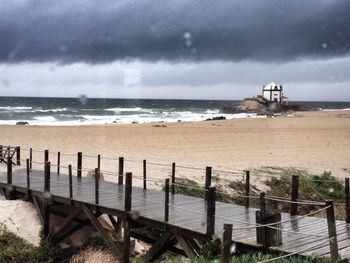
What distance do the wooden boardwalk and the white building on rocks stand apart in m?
92.5

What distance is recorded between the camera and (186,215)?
12.2 meters

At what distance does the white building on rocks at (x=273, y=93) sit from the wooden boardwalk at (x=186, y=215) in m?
92.5

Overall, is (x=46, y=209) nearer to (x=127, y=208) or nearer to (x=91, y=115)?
(x=127, y=208)

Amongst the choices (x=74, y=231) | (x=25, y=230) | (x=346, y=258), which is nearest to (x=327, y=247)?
(x=346, y=258)

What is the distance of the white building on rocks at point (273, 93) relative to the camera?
105438 millimetres

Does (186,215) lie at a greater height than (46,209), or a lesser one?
greater

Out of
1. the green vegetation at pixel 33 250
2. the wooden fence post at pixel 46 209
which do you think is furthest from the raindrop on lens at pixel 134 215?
the wooden fence post at pixel 46 209

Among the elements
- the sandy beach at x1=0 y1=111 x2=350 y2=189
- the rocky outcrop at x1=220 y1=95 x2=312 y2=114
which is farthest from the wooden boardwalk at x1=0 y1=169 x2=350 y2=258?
the rocky outcrop at x1=220 y1=95 x2=312 y2=114

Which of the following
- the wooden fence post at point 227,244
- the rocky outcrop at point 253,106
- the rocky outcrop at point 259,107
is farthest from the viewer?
the rocky outcrop at point 253,106

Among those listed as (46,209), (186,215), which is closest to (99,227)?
(46,209)

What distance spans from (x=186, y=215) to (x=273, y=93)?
97.4 metres

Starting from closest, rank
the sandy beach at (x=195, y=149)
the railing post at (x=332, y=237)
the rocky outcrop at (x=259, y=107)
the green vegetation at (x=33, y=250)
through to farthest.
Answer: the railing post at (x=332, y=237), the green vegetation at (x=33, y=250), the sandy beach at (x=195, y=149), the rocky outcrop at (x=259, y=107)

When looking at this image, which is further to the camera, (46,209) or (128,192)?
(46,209)

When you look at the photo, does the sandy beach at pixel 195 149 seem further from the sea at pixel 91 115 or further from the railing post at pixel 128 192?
the sea at pixel 91 115
